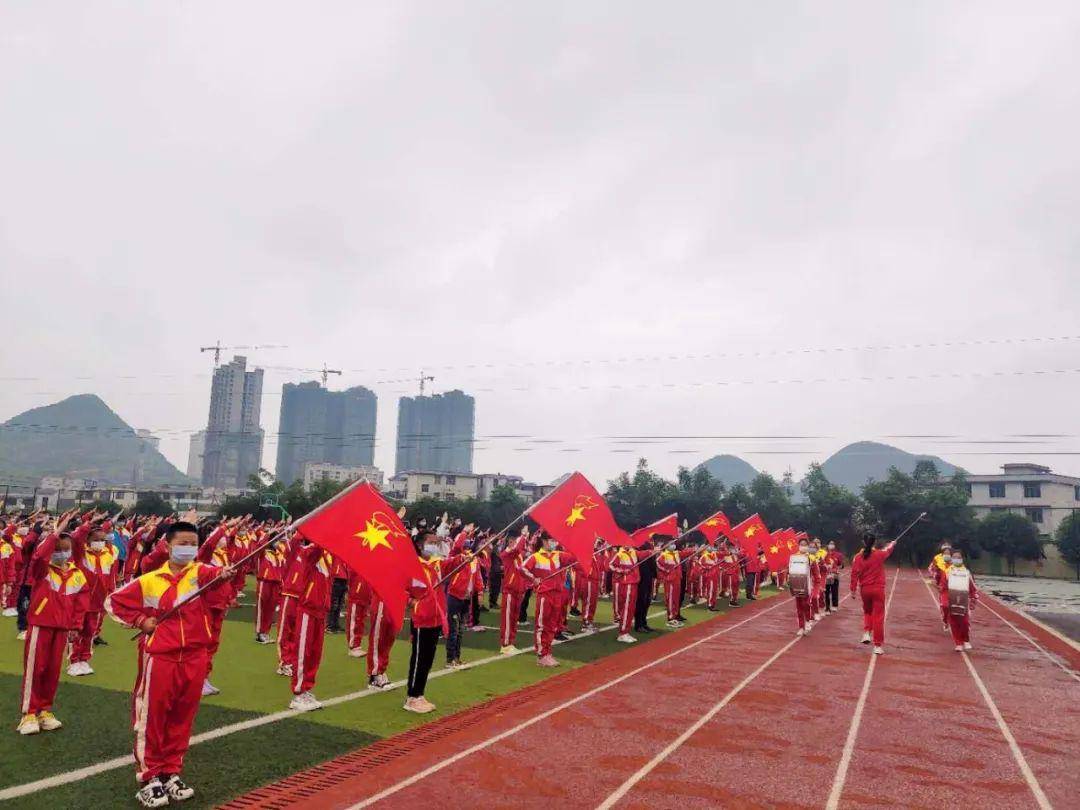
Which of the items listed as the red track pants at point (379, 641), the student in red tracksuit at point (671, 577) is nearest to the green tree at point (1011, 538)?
the student in red tracksuit at point (671, 577)

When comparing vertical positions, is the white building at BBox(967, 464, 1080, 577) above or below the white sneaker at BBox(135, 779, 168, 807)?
above

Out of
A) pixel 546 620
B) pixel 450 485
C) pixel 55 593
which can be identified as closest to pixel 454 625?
pixel 546 620

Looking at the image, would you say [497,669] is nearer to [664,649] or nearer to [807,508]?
[664,649]

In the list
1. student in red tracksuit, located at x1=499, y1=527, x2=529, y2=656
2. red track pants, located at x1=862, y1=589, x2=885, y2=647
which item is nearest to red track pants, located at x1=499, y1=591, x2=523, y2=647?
student in red tracksuit, located at x1=499, y1=527, x2=529, y2=656

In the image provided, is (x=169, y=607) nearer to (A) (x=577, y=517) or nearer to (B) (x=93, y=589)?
(B) (x=93, y=589)

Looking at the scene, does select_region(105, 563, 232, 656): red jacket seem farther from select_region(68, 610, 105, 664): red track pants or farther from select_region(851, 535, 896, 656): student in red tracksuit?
select_region(851, 535, 896, 656): student in red tracksuit

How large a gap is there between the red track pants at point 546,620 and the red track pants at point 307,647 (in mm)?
4215

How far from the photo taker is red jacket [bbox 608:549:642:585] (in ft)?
50.1

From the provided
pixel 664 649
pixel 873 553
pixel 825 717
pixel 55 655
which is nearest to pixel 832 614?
pixel 873 553

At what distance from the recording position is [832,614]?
68.9 ft

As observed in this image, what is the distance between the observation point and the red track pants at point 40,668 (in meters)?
6.90

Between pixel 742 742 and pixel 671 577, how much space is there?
404 inches

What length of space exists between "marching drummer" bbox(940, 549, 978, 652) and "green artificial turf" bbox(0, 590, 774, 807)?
23.4 feet

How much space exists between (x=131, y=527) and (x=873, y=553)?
675 inches
